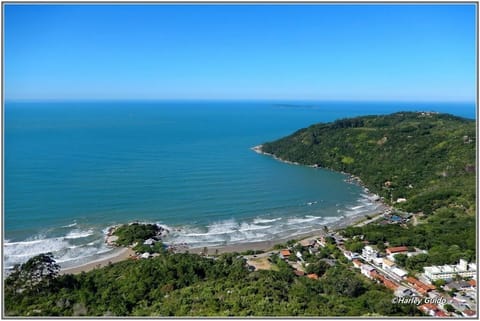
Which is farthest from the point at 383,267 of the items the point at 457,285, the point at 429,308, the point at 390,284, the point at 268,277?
the point at 268,277

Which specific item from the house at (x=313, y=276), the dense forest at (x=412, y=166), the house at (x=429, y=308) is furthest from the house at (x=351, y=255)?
the house at (x=429, y=308)

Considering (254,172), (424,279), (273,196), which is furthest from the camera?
(254,172)

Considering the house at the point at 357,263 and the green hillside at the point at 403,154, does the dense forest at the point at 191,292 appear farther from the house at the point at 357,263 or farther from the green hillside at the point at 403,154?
the green hillside at the point at 403,154

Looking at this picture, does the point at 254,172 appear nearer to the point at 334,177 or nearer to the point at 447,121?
the point at 334,177

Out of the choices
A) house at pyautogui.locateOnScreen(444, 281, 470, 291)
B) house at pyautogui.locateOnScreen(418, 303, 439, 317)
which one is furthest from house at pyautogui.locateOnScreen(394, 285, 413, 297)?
house at pyautogui.locateOnScreen(444, 281, 470, 291)

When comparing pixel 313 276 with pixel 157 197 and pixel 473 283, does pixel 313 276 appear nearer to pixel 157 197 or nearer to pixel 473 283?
pixel 473 283

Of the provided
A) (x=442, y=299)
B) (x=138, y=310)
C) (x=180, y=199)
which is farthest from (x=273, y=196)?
(x=138, y=310)
